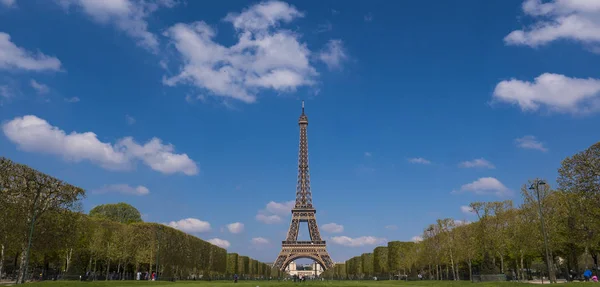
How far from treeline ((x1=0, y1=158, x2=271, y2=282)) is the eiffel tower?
1237cm

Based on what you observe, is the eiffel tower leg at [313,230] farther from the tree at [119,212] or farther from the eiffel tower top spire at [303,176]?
the tree at [119,212]

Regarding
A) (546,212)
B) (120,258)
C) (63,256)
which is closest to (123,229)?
(120,258)

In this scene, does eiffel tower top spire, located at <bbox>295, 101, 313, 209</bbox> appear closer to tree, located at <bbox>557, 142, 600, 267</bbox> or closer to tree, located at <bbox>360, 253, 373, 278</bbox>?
tree, located at <bbox>360, 253, 373, 278</bbox>

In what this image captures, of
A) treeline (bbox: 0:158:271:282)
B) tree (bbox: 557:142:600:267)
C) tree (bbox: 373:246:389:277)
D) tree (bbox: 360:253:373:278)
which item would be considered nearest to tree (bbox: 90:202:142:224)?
treeline (bbox: 0:158:271:282)

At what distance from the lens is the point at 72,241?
42688 mm

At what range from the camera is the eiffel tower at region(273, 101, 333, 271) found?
105000 millimetres

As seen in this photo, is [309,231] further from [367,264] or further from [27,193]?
[27,193]

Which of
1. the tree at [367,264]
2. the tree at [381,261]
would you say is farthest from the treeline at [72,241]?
the tree at [381,261]

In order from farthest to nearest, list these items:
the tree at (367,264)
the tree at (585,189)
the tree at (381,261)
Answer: the tree at (367,264) < the tree at (381,261) < the tree at (585,189)

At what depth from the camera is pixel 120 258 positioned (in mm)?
60719

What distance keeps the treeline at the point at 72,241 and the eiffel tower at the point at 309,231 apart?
1237 cm

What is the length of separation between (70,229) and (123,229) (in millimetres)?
21037

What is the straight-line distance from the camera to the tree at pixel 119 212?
340 ft

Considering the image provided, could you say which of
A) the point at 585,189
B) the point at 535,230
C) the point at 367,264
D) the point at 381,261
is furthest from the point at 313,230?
the point at 585,189
